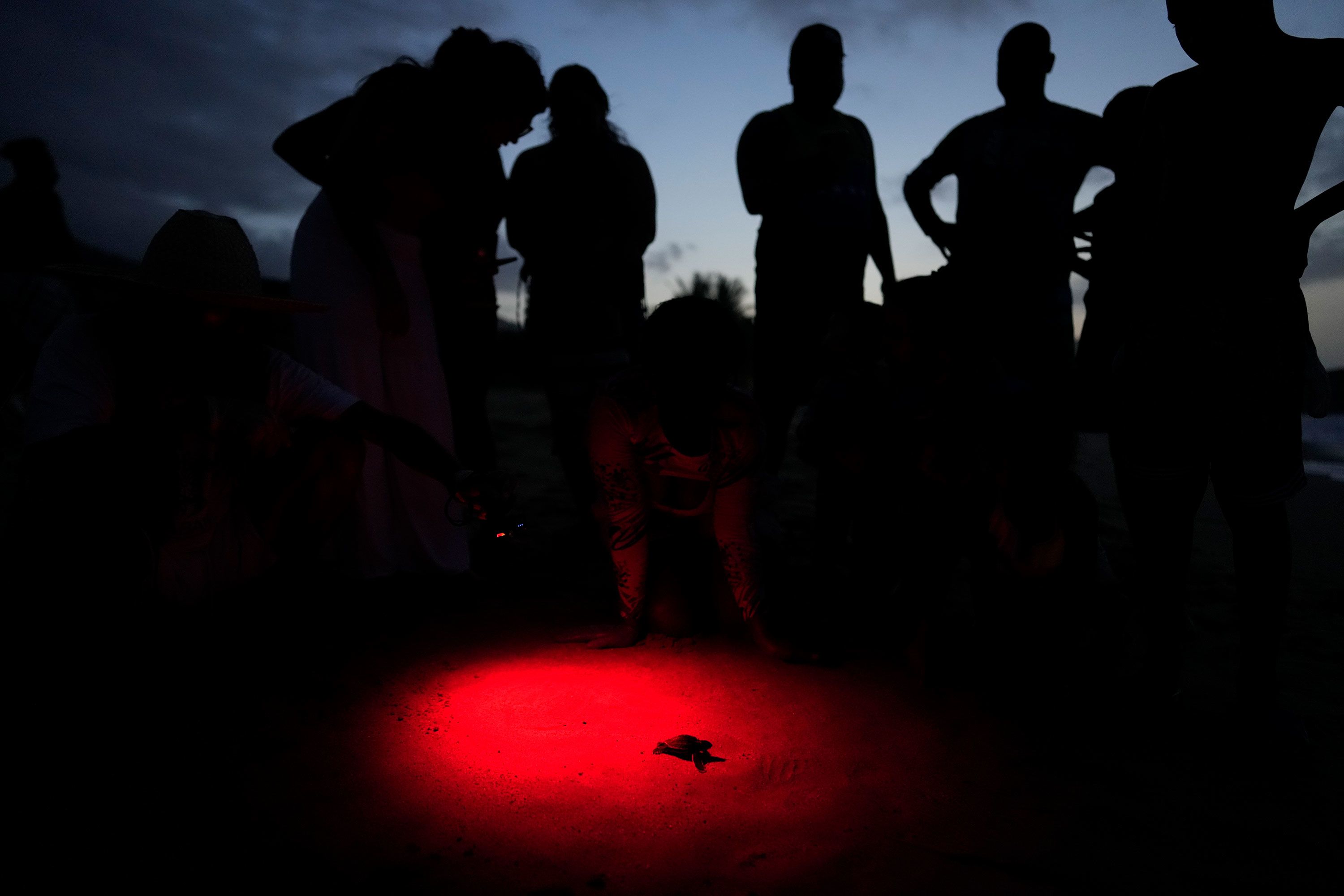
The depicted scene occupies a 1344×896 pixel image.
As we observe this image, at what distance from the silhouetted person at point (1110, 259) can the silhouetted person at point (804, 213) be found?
102cm

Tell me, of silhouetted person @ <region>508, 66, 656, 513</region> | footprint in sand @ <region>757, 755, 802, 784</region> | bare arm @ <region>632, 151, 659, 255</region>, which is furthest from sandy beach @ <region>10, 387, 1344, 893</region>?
bare arm @ <region>632, 151, 659, 255</region>

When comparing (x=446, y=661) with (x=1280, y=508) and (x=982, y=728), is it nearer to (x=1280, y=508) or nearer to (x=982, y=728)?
(x=982, y=728)

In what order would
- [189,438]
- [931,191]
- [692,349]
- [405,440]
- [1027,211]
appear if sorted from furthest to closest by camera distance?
[931,191] → [1027,211] → [405,440] → [189,438] → [692,349]

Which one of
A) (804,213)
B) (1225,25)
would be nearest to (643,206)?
(804,213)

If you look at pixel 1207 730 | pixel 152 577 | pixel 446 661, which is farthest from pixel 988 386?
pixel 152 577

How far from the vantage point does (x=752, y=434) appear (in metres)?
2.72

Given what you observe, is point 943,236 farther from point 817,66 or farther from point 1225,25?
point 1225,25

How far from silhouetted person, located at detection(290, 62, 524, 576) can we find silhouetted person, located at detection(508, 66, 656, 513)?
75cm

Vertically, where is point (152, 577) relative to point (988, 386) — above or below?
below

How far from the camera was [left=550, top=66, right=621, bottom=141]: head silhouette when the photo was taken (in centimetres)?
404

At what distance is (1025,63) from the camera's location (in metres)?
3.42

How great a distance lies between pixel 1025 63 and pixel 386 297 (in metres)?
2.83

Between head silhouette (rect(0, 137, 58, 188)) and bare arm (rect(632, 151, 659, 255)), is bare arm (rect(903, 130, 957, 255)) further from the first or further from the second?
head silhouette (rect(0, 137, 58, 188))

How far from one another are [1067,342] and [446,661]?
279 cm
